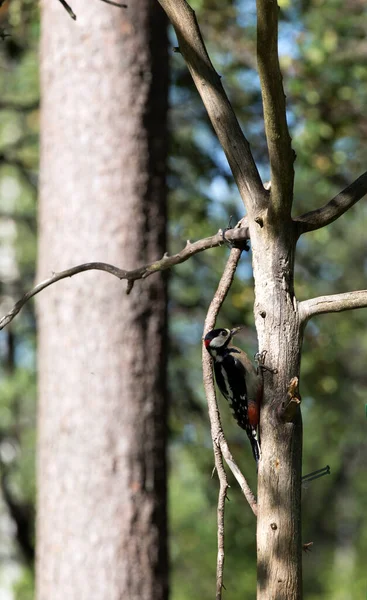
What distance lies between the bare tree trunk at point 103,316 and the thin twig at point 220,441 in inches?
66.5

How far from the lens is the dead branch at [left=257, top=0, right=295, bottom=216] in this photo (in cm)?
182

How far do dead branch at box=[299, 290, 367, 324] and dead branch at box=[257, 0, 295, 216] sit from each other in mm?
235

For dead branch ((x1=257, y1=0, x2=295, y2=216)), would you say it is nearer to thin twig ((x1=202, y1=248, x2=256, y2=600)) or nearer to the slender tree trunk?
the slender tree trunk

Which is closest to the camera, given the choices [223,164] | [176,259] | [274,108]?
[274,108]

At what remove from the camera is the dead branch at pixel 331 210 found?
213 centimetres

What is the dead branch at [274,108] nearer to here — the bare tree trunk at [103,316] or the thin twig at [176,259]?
the thin twig at [176,259]

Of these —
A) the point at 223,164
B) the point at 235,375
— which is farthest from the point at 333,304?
the point at 223,164

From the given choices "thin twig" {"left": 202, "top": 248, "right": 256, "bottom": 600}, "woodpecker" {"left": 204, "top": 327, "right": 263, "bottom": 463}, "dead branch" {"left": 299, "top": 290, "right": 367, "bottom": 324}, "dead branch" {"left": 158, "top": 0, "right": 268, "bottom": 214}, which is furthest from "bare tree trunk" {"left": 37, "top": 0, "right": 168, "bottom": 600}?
"dead branch" {"left": 299, "top": 290, "right": 367, "bottom": 324}

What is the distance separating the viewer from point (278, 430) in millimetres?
1931

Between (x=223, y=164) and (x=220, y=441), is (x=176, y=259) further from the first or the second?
(x=223, y=164)

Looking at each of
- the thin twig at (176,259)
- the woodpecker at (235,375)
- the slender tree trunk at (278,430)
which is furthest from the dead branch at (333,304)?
the woodpecker at (235,375)

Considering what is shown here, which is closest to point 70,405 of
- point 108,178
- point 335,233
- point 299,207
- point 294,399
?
point 108,178

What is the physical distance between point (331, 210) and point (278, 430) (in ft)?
2.06

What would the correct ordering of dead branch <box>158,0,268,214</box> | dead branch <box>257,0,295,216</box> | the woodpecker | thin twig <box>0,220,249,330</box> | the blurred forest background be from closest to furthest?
dead branch <box>257,0,295,216</box>
dead branch <box>158,0,268,214</box>
thin twig <box>0,220,249,330</box>
the woodpecker
the blurred forest background
